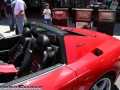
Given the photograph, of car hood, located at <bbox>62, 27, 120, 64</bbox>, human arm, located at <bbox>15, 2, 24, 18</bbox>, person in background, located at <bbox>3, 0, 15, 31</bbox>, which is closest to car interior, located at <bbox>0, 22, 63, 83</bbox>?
car hood, located at <bbox>62, 27, 120, 64</bbox>

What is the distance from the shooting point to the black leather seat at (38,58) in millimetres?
2213

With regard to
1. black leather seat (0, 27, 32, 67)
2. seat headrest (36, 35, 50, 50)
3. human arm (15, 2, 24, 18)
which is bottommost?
black leather seat (0, 27, 32, 67)

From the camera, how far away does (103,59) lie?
224cm

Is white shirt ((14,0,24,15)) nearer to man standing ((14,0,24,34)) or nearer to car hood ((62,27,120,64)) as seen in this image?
man standing ((14,0,24,34))

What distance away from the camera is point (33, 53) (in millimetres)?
2484

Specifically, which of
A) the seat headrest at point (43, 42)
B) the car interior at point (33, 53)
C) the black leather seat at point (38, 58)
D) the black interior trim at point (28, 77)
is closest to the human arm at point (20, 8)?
the car interior at point (33, 53)

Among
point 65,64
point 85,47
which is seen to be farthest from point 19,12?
point 65,64

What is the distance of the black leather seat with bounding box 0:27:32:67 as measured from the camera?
9.70 ft

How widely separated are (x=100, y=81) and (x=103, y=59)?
0.36 m

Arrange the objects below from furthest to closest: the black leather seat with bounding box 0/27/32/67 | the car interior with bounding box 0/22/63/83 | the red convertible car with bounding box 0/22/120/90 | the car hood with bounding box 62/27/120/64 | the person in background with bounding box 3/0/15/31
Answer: the person in background with bounding box 3/0/15/31 → the black leather seat with bounding box 0/27/32/67 → the car interior with bounding box 0/22/63/83 → the car hood with bounding box 62/27/120/64 → the red convertible car with bounding box 0/22/120/90

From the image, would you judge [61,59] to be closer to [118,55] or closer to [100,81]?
[100,81]

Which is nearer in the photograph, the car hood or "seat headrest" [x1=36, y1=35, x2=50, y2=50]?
the car hood

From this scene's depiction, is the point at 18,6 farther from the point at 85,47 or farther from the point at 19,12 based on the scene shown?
the point at 85,47

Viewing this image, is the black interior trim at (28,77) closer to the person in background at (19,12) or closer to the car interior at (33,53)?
the car interior at (33,53)
